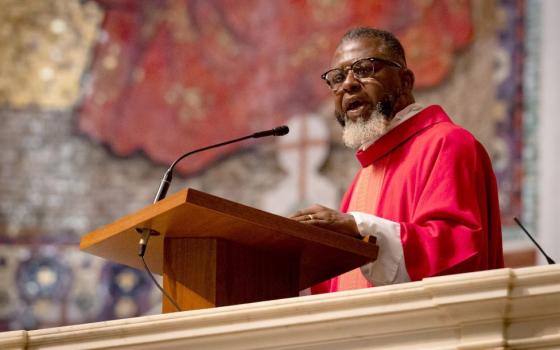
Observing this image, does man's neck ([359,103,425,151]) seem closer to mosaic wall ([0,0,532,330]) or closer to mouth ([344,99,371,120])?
mouth ([344,99,371,120])

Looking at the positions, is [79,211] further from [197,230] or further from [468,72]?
[197,230]

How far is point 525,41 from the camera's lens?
7.69 m

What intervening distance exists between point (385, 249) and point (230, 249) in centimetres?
51

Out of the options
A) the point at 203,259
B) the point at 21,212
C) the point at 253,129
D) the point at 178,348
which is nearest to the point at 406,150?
the point at 203,259

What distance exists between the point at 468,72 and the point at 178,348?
15.5ft

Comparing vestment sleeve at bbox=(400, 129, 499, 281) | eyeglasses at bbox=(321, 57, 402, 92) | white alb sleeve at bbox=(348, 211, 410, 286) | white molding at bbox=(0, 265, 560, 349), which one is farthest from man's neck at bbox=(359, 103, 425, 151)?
white molding at bbox=(0, 265, 560, 349)

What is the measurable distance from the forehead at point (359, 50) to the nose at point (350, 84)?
51mm

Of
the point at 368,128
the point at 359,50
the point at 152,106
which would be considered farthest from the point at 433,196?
the point at 152,106

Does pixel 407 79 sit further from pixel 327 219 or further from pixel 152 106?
pixel 152 106

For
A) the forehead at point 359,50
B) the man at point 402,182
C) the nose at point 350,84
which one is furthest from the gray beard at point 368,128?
the forehead at point 359,50

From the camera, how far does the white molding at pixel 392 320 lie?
3.17 metres

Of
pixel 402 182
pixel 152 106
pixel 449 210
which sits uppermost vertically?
pixel 152 106

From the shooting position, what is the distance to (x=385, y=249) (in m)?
3.96

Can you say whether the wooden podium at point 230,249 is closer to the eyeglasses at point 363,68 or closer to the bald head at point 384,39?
the eyeglasses at point 363,68
